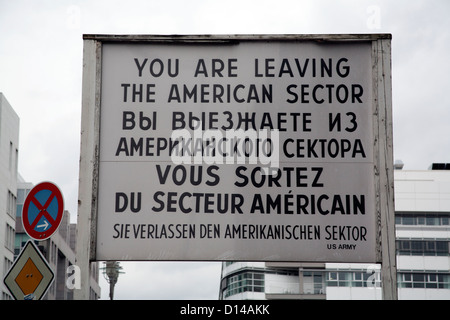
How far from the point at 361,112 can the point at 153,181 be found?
7.15 feet

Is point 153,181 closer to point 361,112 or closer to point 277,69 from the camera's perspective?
point 277,69

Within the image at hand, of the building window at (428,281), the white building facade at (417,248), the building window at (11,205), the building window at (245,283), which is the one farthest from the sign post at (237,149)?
the building window at (245,283)

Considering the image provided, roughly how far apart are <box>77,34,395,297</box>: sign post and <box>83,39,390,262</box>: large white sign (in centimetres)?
1

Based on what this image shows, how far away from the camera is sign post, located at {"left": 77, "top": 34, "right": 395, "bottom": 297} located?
7000 millimetres

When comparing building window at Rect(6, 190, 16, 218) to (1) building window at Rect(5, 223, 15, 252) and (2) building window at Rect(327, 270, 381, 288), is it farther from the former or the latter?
(2) building window at Rect(327, 270, 381, 288)

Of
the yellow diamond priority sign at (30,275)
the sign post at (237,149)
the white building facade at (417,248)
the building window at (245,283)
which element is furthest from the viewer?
the building window at (245,283)

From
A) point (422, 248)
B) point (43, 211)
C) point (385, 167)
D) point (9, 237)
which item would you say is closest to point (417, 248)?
point (422, 248)

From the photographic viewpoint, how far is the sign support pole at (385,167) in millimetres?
6879

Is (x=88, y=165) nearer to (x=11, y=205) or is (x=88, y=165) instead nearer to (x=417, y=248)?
(x=11, y=205)

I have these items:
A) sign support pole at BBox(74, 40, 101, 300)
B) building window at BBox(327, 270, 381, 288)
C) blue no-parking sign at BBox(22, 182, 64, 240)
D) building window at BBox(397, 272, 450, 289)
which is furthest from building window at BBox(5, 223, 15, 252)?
sign support pole at BBox(74, 40, 101, 300)

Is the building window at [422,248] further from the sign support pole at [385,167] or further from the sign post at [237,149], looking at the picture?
the sign post at [237,149]

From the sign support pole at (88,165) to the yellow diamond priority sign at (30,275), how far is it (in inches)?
139

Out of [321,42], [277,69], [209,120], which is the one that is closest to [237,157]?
[209,120]

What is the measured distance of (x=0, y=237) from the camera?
7881 centimetres
